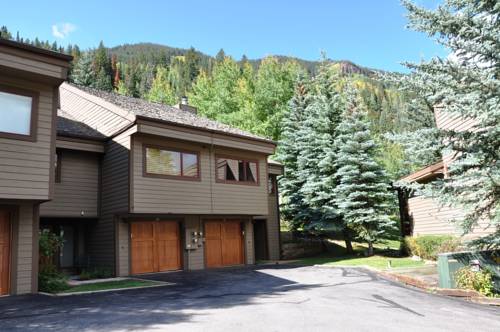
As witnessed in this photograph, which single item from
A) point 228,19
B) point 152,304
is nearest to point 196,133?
point 152,304

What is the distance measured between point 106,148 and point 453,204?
40.5 ft

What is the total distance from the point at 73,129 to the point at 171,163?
408cm

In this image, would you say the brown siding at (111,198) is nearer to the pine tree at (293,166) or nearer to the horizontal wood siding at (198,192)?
the horizontal wood siding at (198,192)

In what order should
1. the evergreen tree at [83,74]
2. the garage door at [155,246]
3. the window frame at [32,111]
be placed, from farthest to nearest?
the evergreen tree at [83,74]
the garage door at [155,246]
the window frame at [32,111]

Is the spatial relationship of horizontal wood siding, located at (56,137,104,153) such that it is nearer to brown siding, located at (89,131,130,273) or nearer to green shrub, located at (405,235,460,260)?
brown siding, located at (89,131,130,273)

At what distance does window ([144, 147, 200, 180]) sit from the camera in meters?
15.3

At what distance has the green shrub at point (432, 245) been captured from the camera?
51.1 feet

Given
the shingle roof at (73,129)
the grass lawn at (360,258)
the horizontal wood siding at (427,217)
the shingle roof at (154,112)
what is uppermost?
the shingle roof at (154,112)

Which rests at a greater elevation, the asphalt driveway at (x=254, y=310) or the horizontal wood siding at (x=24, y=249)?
the horizontal wood siding at (x=24, y=249)

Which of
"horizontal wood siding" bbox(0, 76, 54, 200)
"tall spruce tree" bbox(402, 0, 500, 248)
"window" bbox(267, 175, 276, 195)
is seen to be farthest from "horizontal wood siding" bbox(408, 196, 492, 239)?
"horizontal wood siding" bbox(0, 76, 54, 200)

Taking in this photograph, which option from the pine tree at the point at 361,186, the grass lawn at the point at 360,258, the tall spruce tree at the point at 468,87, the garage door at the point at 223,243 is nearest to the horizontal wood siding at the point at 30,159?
the garage door at the point at 223,243

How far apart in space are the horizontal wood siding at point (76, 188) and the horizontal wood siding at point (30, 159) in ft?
14.0

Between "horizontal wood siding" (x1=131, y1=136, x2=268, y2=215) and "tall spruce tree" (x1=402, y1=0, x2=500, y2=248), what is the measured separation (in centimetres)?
925

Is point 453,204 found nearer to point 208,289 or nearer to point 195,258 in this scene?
point 208,289
